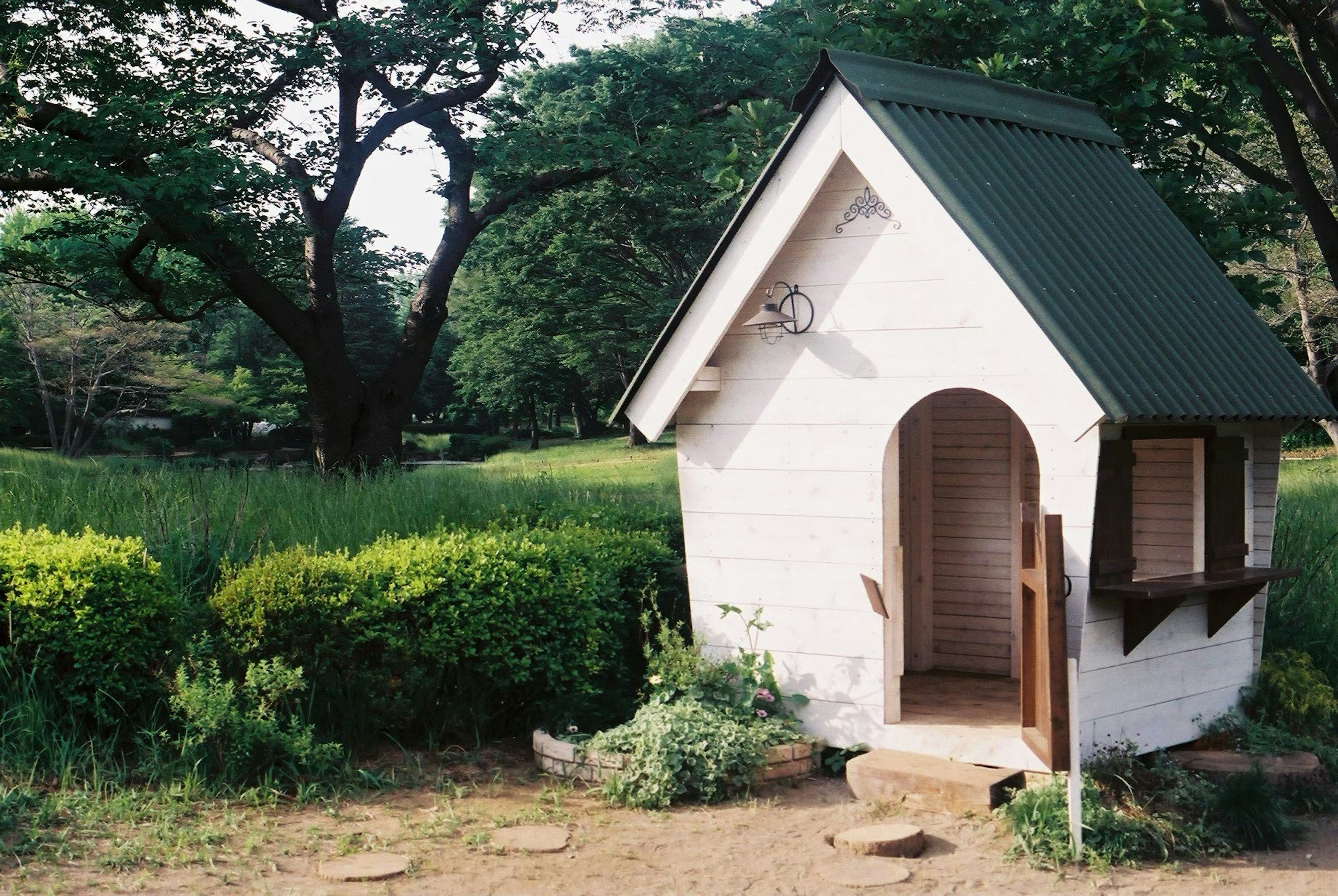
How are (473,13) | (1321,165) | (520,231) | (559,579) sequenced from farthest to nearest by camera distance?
(520,231) → (1321,165) → (473,13) → (559,579)

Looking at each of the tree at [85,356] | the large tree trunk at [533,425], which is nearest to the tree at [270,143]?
the tree at [85,356]

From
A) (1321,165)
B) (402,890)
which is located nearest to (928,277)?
(402,890)

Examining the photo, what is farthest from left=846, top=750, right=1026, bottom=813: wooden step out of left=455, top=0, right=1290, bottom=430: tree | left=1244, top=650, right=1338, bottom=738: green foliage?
left=455, top=0, right=1290, bottom=430: tree

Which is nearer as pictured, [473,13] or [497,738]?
[497,738]

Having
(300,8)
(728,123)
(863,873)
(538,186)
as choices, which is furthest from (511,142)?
(863,873)

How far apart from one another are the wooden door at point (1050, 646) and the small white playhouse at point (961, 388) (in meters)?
0.09

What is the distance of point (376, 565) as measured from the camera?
25.6 ft

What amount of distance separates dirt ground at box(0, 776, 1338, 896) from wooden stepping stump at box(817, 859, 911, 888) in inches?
1.7

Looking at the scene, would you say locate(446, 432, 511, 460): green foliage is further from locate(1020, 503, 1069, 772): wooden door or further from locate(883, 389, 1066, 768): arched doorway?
locate(1020, 503, 1069, 772): wooden door

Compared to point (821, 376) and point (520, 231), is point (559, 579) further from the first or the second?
point (520, 231)

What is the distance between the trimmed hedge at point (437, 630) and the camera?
746cm

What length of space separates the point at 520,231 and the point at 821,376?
29834mm

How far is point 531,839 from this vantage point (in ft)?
21.1

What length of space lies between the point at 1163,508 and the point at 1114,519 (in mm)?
2198
